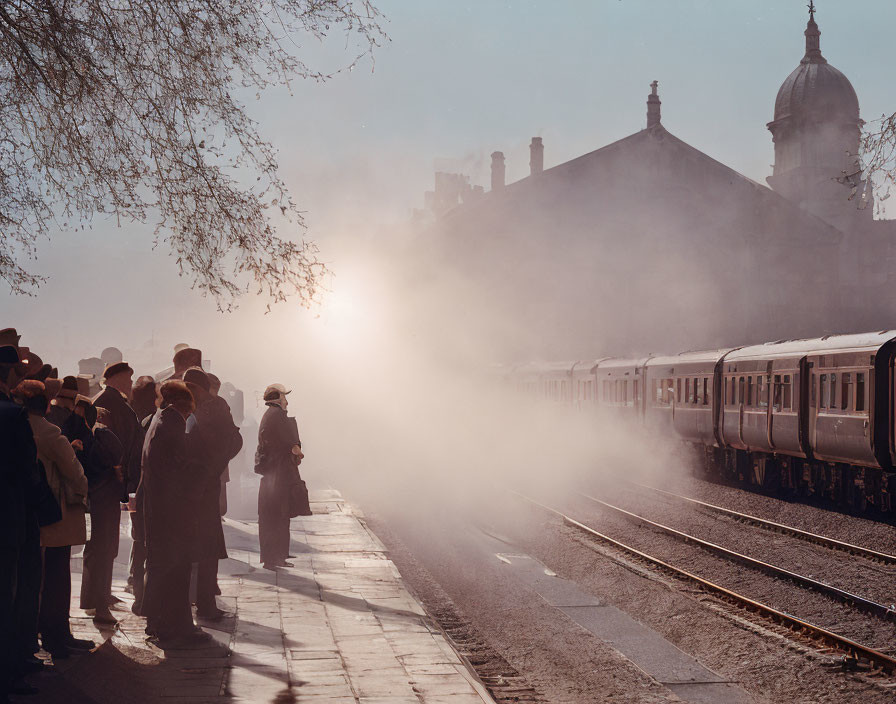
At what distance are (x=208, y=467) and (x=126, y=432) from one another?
1.02 metres

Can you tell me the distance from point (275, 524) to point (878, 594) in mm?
6201

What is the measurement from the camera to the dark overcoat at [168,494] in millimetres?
8289

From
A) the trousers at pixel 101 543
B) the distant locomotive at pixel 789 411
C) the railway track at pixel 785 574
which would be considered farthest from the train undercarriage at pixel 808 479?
the trousers at pixel 101 543

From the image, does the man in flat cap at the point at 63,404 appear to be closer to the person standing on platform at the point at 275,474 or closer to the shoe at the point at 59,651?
the shoe at the point at 59,651

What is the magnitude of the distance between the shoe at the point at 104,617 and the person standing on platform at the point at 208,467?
721 mm

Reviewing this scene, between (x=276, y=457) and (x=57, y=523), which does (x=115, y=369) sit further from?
(x=276, y=457)

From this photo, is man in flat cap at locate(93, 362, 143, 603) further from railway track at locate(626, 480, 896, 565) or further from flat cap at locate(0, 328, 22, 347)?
railway track at locate(626, 480, 896, 565)

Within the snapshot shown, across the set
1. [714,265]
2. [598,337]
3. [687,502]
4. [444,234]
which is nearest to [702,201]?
[714,265]

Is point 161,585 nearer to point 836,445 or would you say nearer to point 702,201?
point 836,445

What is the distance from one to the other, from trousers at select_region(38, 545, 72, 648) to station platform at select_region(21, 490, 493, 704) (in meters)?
0.28

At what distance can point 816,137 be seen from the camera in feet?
208

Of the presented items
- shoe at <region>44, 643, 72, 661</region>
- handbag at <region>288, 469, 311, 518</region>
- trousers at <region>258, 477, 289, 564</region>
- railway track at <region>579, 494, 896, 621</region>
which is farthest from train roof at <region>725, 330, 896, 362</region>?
shoe at <region>44, 643, 72, 661</region>

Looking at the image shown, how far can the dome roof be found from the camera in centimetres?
6378

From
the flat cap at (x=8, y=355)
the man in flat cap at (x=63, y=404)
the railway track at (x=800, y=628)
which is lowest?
the railway track at (x=800, y=628)
